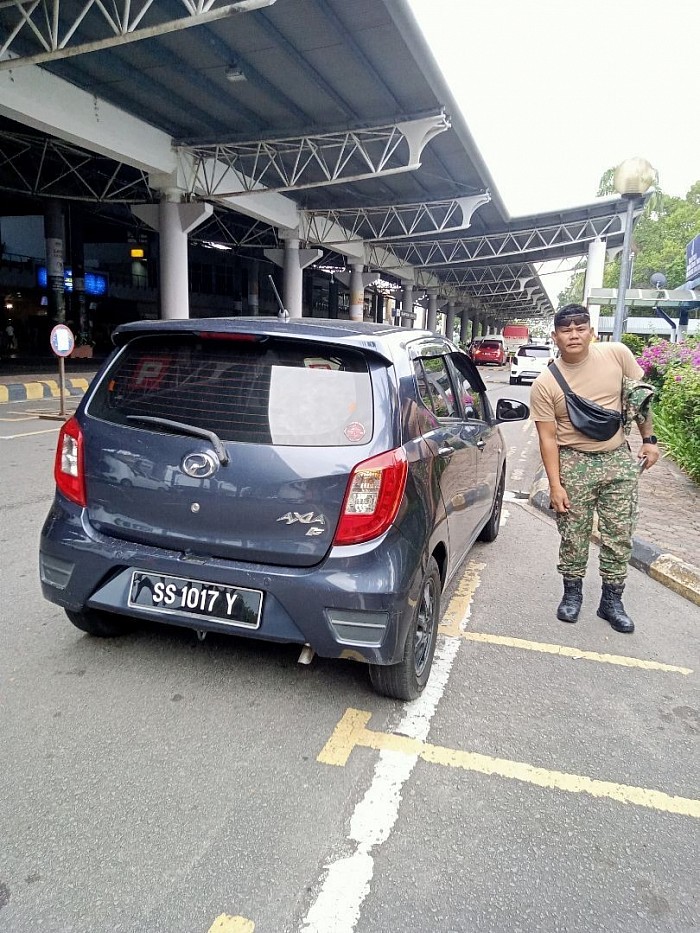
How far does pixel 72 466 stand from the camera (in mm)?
2852

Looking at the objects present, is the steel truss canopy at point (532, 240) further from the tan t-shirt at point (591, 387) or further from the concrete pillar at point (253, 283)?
the tan t-shirt at point (591, 387)

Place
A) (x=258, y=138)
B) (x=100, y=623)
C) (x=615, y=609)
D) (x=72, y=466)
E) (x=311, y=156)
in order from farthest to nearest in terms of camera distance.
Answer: (x=311, y=156), (x=258, y=138), (x=615, y=609), (x=100, y=623), (x=72, y=466)

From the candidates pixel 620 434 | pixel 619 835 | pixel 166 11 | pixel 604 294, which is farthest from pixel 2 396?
pixel 604 294

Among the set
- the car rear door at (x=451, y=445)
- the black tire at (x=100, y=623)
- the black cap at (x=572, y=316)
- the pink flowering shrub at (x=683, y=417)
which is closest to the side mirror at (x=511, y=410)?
the car rear door at (x=451, y=445)

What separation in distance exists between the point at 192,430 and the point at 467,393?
218 centimetres

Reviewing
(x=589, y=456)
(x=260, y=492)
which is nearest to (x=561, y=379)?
(x=589, y=456)

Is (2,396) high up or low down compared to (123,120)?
down

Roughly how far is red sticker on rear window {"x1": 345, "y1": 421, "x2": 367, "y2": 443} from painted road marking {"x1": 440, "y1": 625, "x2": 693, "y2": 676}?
1.58 meters

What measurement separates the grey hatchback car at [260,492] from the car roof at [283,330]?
0.03 feet

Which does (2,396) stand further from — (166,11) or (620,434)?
(620,434)

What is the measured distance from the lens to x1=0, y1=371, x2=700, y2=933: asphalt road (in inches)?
71.3

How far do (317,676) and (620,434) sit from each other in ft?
7.01

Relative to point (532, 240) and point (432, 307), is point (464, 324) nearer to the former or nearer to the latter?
point (432, 307)

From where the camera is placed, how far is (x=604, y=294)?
33.4 m
